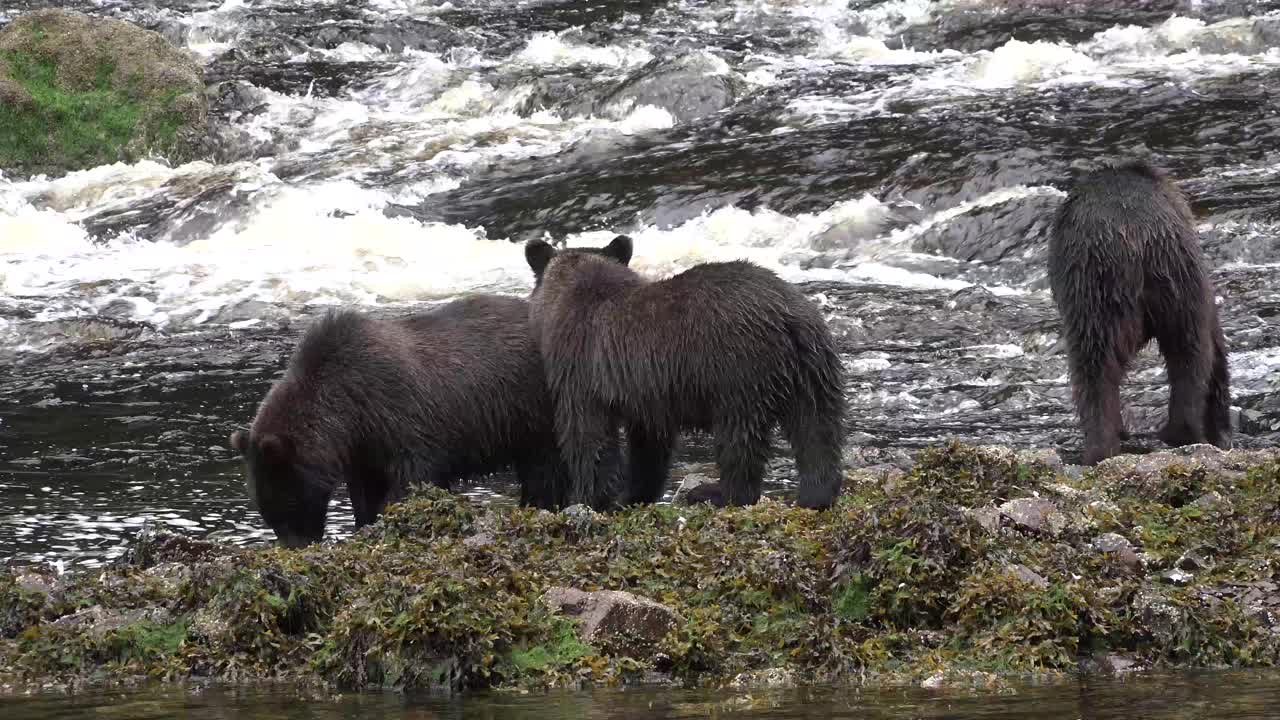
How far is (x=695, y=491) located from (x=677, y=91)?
1274 centimetres

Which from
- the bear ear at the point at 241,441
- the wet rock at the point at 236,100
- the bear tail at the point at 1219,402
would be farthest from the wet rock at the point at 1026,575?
the wet rock at the point at 236,100

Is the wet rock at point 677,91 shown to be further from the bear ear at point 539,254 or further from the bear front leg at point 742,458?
the bear front leg at point 742,458

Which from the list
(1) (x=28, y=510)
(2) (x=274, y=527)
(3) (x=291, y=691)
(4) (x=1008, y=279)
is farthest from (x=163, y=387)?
(3) (x=291, y=691)

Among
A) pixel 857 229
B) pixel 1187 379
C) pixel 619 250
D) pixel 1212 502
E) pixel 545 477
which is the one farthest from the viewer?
pixel 857 229

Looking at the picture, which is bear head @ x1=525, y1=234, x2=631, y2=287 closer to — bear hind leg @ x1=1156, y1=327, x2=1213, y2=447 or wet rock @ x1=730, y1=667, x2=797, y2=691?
bear hind leg @ x1=1156, y1=327, x2=1213, y2=447

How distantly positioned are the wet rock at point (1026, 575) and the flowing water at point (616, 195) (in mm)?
3509

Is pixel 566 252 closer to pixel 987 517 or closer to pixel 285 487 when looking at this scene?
pixel 285 487

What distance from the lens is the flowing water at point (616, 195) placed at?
11.4 metres

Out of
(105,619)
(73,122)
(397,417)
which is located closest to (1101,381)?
(397,417)

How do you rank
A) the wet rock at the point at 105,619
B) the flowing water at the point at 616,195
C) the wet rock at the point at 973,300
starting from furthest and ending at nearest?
the wet rock at the point at 973,300, the flowing water at the point at 616,195, the wet rock at the point at 105,619

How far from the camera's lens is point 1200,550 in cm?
653

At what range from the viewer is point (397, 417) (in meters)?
8.38

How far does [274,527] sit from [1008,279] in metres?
7.65

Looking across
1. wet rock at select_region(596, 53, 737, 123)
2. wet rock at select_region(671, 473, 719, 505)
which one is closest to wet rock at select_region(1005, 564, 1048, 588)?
wet rock at select_region(671, 473, 719, 505)
